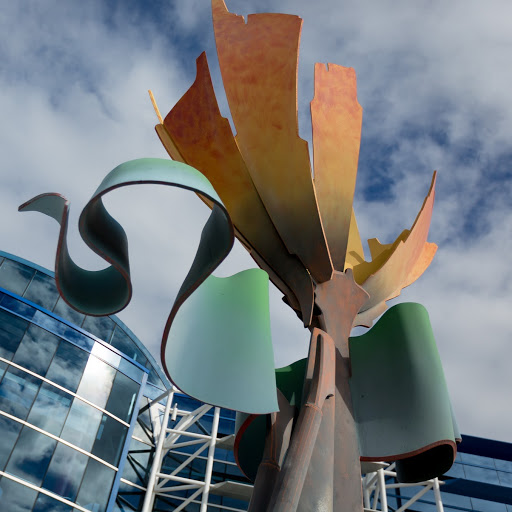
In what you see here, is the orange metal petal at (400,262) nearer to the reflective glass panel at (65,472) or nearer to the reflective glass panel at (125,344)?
the reflective glass panel at (65,472)

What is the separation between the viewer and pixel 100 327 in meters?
18.6

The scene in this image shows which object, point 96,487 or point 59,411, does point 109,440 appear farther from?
→ point 59,411

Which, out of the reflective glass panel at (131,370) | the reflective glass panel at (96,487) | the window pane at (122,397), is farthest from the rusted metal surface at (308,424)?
the reflective glass panel at (131,370)

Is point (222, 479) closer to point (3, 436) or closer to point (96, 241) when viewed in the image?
point (3, 436)

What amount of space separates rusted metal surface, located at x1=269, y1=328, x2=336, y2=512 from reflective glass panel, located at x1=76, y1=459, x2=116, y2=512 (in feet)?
34.1

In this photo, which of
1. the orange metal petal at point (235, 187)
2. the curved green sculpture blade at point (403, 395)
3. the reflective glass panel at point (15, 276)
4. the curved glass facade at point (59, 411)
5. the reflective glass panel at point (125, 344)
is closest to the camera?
the curved green sculpture blade at point (403, 395)

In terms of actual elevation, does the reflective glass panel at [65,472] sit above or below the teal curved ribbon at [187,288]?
above

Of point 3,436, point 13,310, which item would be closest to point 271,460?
point 3,436

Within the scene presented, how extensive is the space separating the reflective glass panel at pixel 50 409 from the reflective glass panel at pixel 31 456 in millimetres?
263

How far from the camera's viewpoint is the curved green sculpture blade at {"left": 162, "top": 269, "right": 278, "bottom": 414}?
4.55 meters

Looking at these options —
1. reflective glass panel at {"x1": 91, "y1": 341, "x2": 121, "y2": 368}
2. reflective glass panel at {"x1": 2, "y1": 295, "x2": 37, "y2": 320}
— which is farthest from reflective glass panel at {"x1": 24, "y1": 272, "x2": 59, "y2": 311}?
reflective glass panel at {"x1": 2, "y1": 295, "x2": 37, "y2": 320}

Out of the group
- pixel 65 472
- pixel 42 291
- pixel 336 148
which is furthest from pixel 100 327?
pixel 336 148

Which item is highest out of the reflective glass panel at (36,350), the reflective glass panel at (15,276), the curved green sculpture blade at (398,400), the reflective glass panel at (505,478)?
the reflective glass panel at (15,276)

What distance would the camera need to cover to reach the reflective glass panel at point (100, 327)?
1841 cm
